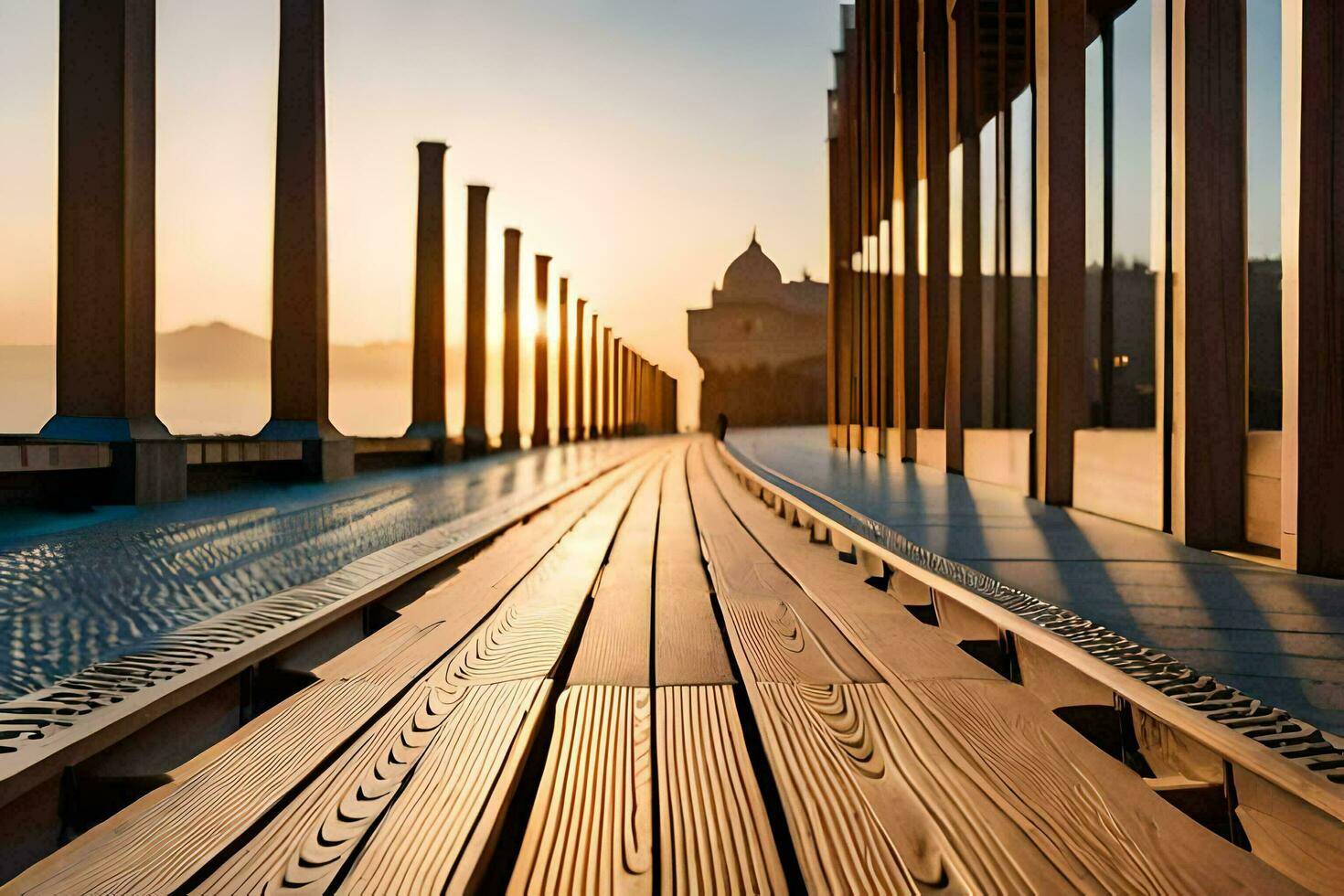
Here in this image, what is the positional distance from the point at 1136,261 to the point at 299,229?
7721 millimetres

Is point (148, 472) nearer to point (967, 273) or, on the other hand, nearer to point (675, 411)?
point (967, 273)

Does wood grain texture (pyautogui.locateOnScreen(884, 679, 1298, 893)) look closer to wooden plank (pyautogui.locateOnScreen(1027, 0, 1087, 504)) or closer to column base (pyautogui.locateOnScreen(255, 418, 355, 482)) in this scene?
wooden plank (pyautogui.locateOnScreen(1027, 0, 1087, 504))

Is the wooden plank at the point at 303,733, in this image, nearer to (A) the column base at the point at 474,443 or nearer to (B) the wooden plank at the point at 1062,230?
(B) the wooden plank at the point at 1062,230

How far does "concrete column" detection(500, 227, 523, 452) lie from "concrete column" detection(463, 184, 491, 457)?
8.63 feet

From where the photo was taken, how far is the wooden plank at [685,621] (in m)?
2.09

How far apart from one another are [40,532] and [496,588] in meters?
3.09

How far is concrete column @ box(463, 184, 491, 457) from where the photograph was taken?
16.3 metres

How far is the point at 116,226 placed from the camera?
625cm

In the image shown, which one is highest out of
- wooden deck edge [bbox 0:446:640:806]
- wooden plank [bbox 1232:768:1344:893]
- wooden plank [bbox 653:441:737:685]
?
wooden deck edge [bbox 0:446:640:806]

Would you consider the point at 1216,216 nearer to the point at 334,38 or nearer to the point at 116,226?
the point at 116,226

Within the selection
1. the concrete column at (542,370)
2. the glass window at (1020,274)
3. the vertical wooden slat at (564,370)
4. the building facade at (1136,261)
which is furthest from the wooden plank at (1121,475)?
the vertical wooden slat at (564,370)

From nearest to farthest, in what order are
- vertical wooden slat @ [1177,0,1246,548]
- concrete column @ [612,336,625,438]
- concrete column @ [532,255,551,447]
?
vertical wooden slat @ [1177,0,1246,548] → concrete column @ [532,255,551,447] → concrete column @ [612,336,625,438]

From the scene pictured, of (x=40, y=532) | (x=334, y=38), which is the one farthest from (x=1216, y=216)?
(x=334, y=38)

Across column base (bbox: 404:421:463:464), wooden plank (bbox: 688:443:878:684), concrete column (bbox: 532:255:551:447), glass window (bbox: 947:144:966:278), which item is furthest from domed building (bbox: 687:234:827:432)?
wooden plank (bbox: 688:443:878:684)
